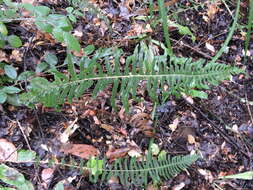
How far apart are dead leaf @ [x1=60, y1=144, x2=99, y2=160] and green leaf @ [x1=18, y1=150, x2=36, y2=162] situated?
0.14 meters

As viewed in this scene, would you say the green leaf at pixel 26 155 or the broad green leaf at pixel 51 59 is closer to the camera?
the green leaf at pixel 26 155

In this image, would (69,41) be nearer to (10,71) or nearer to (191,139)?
(10,71)

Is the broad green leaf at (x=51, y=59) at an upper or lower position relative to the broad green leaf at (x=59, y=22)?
lower

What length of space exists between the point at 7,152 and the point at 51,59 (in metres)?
0.50

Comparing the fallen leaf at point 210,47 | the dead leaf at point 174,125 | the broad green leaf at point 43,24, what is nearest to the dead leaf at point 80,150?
the dead leaf at point 174,125

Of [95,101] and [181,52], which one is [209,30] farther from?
[95,101]

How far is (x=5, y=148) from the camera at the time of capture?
1.58 meters

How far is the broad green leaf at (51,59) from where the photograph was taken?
178cm

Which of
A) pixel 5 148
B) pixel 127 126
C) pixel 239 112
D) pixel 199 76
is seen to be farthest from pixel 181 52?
pixel 5 148

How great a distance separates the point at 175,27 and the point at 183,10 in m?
0.12

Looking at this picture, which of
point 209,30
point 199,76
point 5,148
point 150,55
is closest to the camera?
point 199,76

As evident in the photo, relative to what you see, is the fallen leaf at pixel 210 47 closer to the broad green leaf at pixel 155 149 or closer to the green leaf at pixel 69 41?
the broad green leaf at pixel 155 149

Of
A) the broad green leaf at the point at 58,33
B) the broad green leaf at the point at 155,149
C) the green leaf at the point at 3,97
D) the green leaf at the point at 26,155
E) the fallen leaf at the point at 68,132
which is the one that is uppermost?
the broad green leaf at the point at 58,33

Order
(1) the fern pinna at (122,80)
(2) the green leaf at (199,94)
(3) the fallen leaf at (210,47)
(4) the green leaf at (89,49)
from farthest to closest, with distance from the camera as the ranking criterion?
(3) the fallen leaf at (210,47)
(2) the green leaf at (199,94)
(4) the green leaf at (89,49)
(1) the fern pinna at (122,80)
